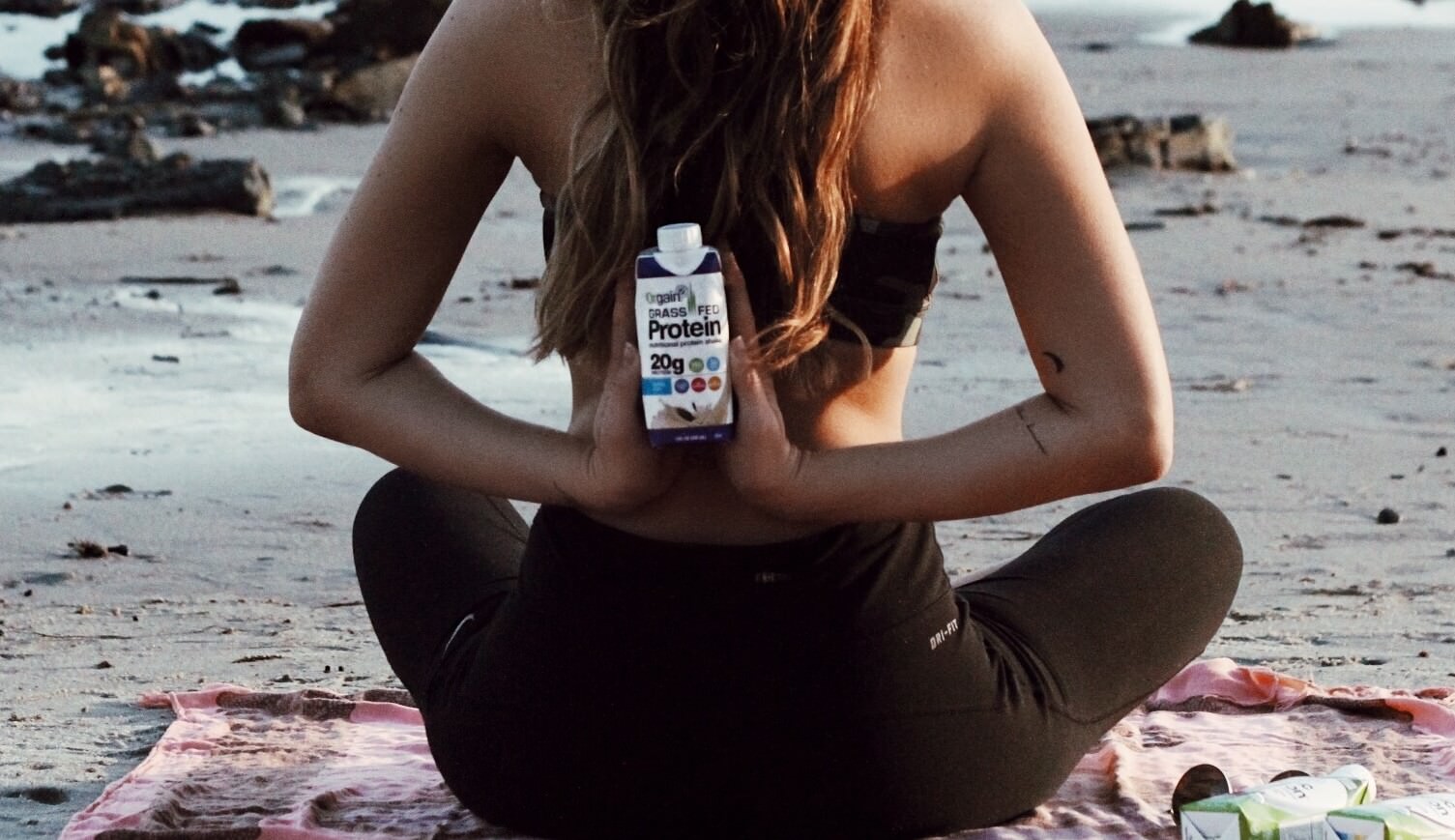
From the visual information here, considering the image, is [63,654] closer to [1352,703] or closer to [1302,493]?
[1352,703]

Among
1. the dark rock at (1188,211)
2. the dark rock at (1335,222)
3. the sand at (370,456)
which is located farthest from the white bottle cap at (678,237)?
the dark rock at (1188,211)

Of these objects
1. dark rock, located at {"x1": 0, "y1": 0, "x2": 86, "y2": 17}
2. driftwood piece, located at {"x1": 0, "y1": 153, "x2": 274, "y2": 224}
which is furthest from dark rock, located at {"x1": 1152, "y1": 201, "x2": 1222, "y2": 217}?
dark rock, located at {"x1": 0, "y1": 0, "x2": 86, "y2": 17}

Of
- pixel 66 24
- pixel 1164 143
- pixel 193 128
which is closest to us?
pixel 1164 143

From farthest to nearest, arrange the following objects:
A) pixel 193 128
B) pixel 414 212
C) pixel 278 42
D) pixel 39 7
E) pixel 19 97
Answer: pixel 39 7
pixel 278 42
pixel 19 97
pixel 193 128
pixel 414 212

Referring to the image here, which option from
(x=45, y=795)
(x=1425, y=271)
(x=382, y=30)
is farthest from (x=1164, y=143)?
(x=45, y=795)

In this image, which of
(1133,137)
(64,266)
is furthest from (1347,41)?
(64,266)

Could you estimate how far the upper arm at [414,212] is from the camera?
241 cm

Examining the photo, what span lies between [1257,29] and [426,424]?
1760 centimetres

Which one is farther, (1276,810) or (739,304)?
(1276,810)

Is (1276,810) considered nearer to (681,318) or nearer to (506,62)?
(681,318)

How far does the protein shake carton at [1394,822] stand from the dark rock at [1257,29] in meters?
17.4

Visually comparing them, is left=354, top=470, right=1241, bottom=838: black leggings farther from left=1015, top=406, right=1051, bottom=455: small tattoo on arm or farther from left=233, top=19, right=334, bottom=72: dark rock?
left=233, top=19, right=334, bottom=72: dark rock

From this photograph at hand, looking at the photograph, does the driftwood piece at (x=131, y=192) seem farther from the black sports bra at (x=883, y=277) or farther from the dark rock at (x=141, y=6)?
the dark rock at (x=141, y=6)

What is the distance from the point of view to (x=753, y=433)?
2316 millimetres
